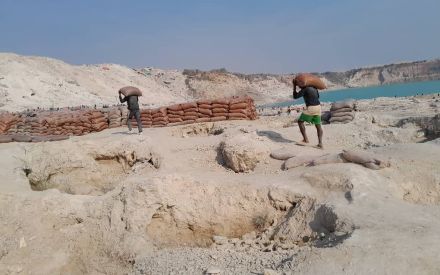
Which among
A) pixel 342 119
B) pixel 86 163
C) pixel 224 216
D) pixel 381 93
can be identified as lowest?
pixel 381 93

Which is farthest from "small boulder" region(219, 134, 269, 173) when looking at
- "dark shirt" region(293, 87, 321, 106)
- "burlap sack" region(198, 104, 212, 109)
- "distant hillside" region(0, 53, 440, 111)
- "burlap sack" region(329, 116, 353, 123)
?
"distant hillside" region(0, 53, 440, 111)

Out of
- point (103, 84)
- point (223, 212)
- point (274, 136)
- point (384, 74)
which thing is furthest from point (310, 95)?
point (384, 74)

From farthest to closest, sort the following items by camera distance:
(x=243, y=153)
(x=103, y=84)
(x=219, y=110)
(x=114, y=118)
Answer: (x=103, y=84), (x=114, y=118), (x=219, y=110), (x=243, y=153)

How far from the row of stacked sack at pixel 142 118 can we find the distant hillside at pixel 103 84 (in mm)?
12454

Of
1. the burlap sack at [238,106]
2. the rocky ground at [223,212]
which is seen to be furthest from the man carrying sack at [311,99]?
the burlap sack at [238,106]

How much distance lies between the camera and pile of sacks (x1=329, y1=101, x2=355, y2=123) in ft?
36.6

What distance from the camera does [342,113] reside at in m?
11.4

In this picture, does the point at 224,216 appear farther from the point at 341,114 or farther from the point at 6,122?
the point at 6,122

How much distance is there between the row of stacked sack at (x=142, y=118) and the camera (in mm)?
12398

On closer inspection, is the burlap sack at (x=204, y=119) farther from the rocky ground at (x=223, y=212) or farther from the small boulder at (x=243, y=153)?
the small boulder at (x=243, y=153)

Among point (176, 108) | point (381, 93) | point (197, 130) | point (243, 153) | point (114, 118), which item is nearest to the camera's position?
point (243, 153)

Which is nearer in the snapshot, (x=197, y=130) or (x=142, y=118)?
(x=197, y=130)

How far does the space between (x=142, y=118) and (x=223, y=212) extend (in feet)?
25.7

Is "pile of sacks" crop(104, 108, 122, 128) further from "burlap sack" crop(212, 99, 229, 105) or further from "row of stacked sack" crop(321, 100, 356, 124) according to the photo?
"row of stacked sack" crop(321, 100, 356, 124)
